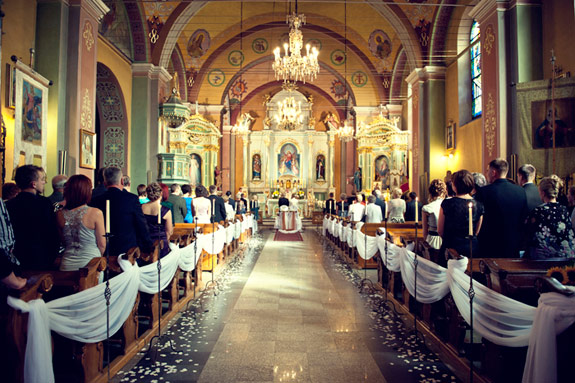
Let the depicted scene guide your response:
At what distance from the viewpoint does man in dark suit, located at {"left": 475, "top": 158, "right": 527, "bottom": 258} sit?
3426 millimetres

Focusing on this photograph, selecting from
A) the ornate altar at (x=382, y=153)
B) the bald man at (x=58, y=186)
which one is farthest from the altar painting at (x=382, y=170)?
the bald man at (x=58, y=186)

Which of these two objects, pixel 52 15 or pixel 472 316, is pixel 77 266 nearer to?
pixel 472 316

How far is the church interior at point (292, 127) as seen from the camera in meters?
3.15

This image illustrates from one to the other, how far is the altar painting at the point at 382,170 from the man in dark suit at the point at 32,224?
632 inches

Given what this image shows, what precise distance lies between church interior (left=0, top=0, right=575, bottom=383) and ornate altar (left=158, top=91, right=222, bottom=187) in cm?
9

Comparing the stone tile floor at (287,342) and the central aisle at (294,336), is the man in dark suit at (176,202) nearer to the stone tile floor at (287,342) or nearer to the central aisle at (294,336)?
the stone tile floor at (287,342)

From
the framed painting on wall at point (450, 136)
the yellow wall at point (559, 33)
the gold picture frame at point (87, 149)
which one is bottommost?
the gold picture frame at point (87, 149)

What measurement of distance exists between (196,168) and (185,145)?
2197 millimetres

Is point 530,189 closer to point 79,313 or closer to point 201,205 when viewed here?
point 79,313

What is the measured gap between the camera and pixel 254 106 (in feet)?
75.4

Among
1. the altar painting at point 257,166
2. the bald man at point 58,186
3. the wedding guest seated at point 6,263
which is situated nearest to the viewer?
the wedding guest seated at point 6,263

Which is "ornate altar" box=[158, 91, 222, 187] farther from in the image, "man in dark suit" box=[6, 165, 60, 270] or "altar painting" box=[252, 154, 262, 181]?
"man in dark suit" box=[6, 165, 60, 270]

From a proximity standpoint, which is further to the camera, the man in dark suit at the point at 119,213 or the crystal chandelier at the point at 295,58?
the crystal chandelier at the point at 295,58

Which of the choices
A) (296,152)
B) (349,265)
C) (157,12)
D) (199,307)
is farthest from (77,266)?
(296,152)
